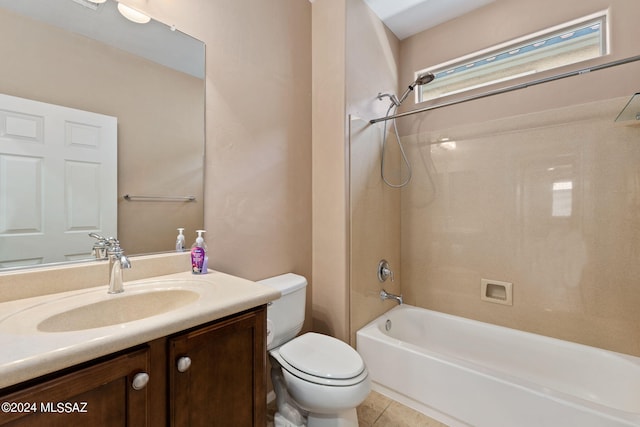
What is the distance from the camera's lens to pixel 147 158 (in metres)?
1.27

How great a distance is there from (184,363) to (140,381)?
114mm

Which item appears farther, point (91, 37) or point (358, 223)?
point (358, 223)

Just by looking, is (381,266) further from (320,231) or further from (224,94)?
(224,94)

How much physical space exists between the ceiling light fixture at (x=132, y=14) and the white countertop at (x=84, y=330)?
1.12 m

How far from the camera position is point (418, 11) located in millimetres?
2143

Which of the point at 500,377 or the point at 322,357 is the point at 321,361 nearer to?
the point at 322,357

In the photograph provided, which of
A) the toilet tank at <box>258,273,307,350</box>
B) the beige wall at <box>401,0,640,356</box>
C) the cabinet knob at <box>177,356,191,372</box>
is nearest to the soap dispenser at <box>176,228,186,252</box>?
the toilet tank at <box>258,273,307,350</box>

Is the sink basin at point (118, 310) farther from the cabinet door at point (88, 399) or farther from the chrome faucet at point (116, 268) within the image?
the cabinet door at point (88, 399)

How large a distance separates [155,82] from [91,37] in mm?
252

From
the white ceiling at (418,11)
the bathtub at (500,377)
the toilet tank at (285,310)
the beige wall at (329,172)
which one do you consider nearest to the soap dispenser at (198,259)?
the toilet tank at (285,310)

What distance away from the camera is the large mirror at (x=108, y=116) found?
3.14ft

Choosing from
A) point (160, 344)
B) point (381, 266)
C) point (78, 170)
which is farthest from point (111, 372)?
point (381, 266)

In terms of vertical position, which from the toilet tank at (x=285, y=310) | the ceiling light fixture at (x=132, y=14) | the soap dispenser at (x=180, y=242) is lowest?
the toilet tank at (x=285, y=310)

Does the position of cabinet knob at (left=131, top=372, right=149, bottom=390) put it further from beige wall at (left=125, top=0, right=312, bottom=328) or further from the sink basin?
beige wall at (left=125, top=0, right=312, bottom=328)
